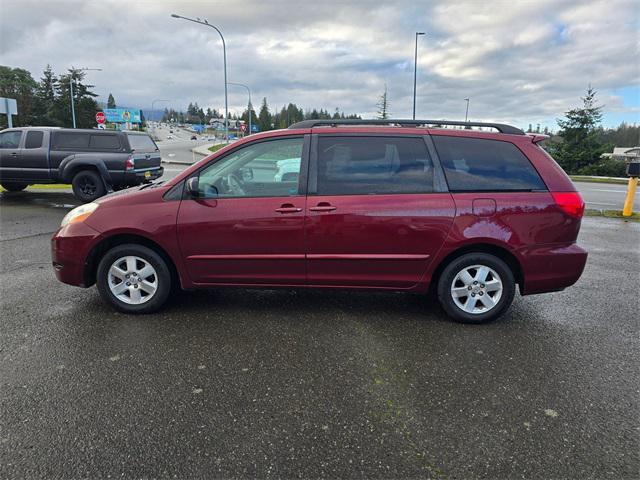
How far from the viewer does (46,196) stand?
12656mm

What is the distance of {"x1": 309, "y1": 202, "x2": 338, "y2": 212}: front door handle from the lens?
382 cm

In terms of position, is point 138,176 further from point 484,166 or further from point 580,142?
point 580,142

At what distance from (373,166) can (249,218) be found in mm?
1174

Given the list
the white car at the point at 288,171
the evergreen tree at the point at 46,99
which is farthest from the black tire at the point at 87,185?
the evergreen tree at the point at 46,99

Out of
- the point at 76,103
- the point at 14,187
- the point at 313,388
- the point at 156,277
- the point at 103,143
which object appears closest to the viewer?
the point at 313,388

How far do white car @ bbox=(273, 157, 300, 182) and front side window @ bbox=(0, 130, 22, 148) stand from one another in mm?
10781

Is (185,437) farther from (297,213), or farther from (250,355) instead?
(297,213)

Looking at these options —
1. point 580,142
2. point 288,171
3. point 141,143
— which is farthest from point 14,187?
point 580,142

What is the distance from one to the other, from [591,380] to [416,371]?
119 centimetres

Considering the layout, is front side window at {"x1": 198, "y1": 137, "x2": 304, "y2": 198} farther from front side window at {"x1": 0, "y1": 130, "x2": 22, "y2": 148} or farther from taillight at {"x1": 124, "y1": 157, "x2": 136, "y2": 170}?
front side window at {"x1": 0, "y1": 130, "x2": 22, "y2": 148}

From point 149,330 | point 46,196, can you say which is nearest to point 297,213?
point 149,330

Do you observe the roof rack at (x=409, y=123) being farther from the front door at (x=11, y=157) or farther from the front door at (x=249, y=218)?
the front door at (x=11, y=157)

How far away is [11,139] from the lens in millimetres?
11656

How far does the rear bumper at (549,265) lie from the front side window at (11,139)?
1262 centimetres
